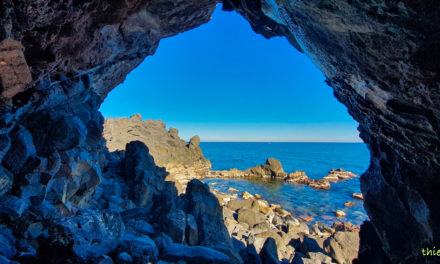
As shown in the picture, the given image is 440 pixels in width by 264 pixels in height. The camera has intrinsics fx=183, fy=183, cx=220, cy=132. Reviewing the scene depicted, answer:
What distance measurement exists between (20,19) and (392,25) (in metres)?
7.24

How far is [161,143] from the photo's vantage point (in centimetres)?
5275

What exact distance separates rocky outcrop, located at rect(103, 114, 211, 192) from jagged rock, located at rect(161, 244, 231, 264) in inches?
1541

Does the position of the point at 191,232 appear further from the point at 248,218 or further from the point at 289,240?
the point at 289,240

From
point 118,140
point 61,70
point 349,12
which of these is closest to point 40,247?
point 61,70

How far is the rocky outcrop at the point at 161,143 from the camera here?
156 ft

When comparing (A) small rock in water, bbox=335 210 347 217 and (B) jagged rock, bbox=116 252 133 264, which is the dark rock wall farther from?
(A) small rock in water, bbox=335 210 347 217

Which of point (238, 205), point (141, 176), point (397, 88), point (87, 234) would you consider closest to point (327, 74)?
point (397, 88)

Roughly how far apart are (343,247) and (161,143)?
4658 centimetres

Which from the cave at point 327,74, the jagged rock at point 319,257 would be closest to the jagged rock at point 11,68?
the cave at point 327,74

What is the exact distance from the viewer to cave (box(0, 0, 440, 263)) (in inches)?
134

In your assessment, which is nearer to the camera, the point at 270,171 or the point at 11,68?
the point at 11,68

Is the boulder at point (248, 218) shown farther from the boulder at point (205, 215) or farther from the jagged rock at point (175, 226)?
the jagged rock at point (175, 226)

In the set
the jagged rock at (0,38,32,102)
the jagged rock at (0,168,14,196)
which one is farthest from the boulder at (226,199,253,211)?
the jagged rock at (0,38,32,102)

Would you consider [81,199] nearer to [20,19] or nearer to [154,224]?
[154,224]
